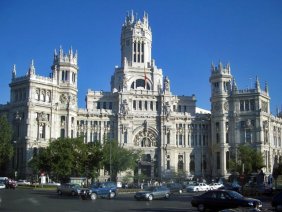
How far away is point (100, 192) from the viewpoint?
55750 mm

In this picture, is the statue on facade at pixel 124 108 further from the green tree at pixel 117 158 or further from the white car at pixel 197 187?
the white car at pixel 197 187

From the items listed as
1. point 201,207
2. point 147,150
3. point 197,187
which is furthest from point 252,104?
point 201,207

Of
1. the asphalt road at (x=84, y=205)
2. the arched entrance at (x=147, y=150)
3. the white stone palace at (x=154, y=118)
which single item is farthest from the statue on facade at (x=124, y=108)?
the asphalt road at (x=84, y=205)

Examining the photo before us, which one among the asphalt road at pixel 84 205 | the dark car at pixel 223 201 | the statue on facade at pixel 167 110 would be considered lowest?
the asphalt road at pixel 84 205

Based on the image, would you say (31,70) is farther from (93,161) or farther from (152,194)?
(152,194)

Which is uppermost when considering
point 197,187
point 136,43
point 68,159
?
point 136,43

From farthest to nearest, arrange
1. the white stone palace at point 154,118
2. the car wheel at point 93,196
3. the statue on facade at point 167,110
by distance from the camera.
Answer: the statue on facade at point 167,110
the white stone palace at point 154,118
the car wheel at point 93,196

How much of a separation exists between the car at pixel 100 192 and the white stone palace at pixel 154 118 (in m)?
58.8

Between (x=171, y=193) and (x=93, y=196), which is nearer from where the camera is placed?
(x=93, y=196)

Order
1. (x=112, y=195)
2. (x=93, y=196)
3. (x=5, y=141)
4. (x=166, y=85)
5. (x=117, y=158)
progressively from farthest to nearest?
1. (x=166, y=85)
2. (x=5, y=141)
3. (x=117, y=158)
4. (x=112, y=195)
5. (x=93, y=196)

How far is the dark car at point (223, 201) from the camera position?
117 ft

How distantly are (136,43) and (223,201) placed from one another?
102955 millimetres

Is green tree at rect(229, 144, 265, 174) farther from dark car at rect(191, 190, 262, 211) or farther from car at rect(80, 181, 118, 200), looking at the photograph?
dark car at rect(191, 190, 262, 211)

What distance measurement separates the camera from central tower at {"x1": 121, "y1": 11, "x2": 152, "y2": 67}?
134 m
